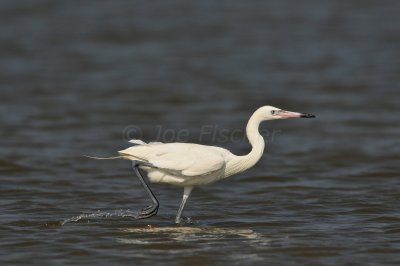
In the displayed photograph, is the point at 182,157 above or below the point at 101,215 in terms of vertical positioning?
above

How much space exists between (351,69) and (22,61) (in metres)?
9.16

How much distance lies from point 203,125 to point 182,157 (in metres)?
7.79

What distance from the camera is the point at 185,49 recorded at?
90.9ft

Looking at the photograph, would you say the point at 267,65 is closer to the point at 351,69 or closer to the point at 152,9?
the point at 351,69

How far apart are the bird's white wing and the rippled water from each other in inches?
30.6

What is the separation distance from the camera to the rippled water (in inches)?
421

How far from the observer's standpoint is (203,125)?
18.7m

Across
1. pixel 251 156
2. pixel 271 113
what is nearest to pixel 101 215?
pixel 251 156

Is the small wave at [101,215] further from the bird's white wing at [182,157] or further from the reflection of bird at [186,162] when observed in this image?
the bird's white wing at [182,157]

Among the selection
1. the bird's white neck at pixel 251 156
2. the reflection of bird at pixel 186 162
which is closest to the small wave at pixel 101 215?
the reflection of bird at pixel 186 162

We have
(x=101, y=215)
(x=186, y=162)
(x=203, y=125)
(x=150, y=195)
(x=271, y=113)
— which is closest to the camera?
(x=186, y=162)

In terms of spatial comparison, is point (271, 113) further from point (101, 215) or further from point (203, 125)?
point (203, 125)

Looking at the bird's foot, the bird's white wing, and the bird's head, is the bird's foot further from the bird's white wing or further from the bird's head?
the bird's head

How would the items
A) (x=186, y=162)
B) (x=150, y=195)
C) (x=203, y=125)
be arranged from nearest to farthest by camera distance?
(x=186, y=162)
(x=150, y=195)
(x=203, y=125)
